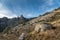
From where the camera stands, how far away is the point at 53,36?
3140 inches

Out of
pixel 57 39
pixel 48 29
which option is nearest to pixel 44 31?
pixel 48 29

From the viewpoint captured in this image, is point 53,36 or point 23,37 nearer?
point 53,36

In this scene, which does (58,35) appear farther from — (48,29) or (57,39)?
(48,29)

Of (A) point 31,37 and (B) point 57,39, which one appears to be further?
(A) point 31,37

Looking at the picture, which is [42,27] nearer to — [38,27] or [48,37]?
[38,27]

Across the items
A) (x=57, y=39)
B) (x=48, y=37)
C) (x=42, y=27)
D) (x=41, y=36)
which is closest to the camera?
(x=57, y=39)

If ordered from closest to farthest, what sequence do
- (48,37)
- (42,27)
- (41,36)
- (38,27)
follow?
(48,37) → (41,36) → (42,27) → (38,27)

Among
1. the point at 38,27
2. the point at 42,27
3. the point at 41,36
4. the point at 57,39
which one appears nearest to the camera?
the point at 57,39

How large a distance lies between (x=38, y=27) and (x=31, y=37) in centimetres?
1287

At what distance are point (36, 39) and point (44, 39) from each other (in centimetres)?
705

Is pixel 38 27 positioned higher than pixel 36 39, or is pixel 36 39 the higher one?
pixel 38 27

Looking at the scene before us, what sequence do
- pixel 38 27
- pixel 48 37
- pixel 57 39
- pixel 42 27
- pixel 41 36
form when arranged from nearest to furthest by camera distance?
1. pixel 57 39
2. pixel 48 37
3. pixel 41 36
4. pixel 42 27
5. pixel 38 27

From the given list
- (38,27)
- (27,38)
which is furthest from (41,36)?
(38,27)

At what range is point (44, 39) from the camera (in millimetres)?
82188
